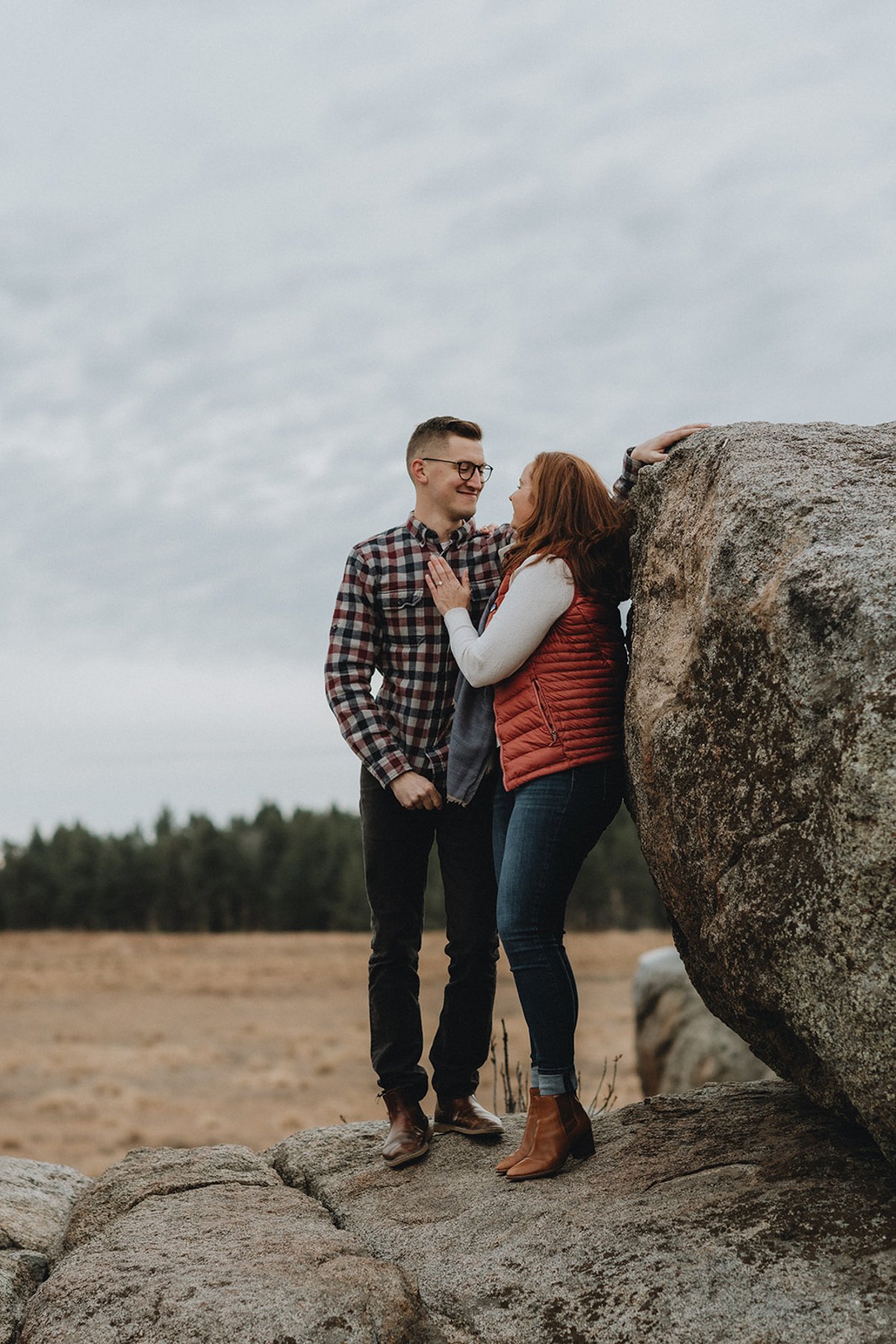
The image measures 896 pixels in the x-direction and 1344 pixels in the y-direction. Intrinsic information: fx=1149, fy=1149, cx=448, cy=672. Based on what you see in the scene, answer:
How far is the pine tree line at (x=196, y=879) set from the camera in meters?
Answer: 58.6

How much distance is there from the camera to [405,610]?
500 centimetres

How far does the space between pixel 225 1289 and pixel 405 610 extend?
2.66 m

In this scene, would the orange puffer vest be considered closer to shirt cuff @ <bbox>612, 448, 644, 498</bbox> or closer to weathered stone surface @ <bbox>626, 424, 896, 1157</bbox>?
weathered stone surface @ <bbox>626, 424, 896, 1157</bbox>

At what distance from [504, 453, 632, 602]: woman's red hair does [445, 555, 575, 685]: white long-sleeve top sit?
75 millimetres

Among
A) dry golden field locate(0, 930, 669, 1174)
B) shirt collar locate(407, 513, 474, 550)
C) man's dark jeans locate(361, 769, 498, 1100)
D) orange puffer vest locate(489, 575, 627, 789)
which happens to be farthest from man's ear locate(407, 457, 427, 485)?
dry golden field locate(0, 930, 669, 1174)

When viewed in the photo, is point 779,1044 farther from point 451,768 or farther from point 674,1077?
point 674,1077

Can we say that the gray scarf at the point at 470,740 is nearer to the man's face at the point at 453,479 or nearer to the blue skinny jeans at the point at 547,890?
the blue skinny jeans at the point at 547,890

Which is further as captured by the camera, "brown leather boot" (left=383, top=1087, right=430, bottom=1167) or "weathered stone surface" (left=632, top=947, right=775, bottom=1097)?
"weathered stone surface" (left=632, top=947, right=775, bottom=1097)

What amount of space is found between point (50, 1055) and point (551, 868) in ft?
86.5

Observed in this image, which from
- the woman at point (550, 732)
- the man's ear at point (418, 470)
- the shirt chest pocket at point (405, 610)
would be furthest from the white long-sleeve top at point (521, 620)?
the man's ear at point (418, 470)

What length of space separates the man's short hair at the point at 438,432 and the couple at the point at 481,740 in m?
0.01

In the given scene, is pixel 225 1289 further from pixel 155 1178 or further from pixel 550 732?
pixel 550 732

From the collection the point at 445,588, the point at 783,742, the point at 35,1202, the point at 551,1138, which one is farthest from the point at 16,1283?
the point at 783,742

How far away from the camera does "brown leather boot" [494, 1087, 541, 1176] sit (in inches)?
171
